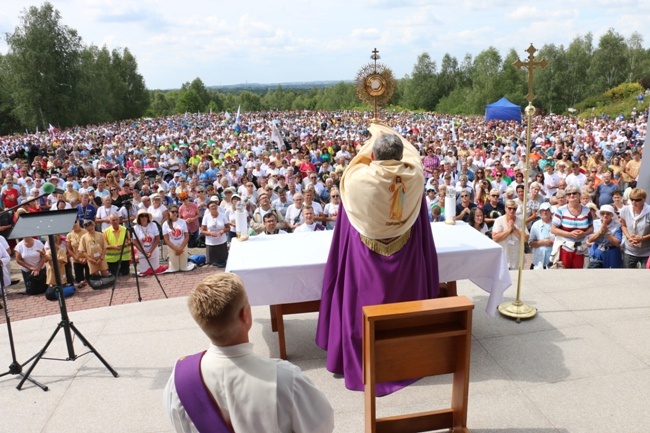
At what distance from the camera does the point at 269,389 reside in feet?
5.48

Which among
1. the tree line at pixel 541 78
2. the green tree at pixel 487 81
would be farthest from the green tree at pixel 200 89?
the green tree at pixel 487 81

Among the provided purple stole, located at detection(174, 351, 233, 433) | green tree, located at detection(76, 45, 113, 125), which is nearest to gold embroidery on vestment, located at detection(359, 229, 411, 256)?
Result: purple stole, located at detection(174, 351, 233, 433)

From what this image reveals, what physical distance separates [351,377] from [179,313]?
221 centimetres

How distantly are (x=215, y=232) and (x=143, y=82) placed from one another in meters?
65.0

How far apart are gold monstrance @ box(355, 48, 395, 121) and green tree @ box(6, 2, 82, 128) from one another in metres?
49.4

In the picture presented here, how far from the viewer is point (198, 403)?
1.68 m

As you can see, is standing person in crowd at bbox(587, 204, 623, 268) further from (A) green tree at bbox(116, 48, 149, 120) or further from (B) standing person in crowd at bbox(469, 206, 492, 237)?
(A) green tree at bbox(116, 48, 149, 120)

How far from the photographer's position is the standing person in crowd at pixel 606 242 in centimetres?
657

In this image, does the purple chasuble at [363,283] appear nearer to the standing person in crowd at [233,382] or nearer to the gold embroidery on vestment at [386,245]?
the gold embroidery on vestment at [386,245]

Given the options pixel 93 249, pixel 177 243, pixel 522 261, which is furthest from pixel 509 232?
pixel 93 249

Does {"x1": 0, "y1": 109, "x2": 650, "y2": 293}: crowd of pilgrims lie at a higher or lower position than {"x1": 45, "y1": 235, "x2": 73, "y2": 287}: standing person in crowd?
higher

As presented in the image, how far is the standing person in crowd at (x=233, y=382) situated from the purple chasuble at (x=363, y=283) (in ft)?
6.21

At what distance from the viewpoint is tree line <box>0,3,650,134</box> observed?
151 ft

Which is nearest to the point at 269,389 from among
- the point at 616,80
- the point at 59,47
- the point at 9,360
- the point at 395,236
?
the point at 395,236
